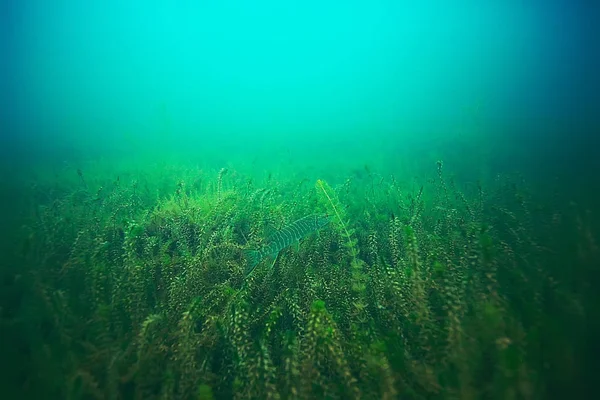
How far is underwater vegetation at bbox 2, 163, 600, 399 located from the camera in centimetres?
132

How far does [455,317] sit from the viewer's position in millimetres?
1434

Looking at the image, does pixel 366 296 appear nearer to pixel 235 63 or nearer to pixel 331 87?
pixel 331 87

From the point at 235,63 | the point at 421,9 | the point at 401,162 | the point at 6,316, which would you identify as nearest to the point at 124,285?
the point at 6,316

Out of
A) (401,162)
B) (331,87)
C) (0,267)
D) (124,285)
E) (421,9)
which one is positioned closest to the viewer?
(124,285)

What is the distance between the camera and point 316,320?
1.46 meters

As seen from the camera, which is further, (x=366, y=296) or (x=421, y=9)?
(x=421, y=9)

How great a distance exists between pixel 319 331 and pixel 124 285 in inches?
61.5

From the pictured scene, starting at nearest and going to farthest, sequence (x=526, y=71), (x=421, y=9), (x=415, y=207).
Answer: (x=415, y=207)
(x=526, y=71)
(x=421, y=9)

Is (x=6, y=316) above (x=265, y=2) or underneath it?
underneath

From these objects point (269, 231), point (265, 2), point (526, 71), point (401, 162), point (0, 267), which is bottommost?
point (401, 162)

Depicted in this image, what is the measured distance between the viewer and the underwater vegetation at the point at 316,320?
4.33 feet

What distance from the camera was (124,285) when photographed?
2105 millimetres

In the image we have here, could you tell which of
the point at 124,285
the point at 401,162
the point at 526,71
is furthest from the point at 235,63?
the point at 124,285

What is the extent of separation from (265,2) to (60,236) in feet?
389
